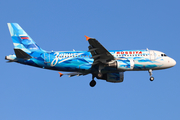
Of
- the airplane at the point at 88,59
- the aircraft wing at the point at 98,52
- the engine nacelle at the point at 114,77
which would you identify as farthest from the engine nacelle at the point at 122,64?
the engine nacelle at the point at 114,77

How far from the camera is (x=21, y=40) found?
59750 mm

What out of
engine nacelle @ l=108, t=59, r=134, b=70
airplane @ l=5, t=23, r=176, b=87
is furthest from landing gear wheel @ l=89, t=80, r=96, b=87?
engine nacelle @ l=108, t=59, r=134, b=70

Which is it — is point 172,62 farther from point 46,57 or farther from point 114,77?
point 46,57

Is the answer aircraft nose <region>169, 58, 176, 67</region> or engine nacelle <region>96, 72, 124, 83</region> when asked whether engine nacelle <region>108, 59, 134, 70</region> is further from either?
aircraft nose <region>169, 58, 176, 67</region>

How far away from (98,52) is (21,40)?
47.9 ft

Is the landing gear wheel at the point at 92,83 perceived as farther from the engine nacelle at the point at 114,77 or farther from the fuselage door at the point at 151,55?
the fuselage door at the point at 151,55

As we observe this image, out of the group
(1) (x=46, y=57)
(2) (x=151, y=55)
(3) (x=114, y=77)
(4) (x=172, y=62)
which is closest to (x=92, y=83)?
(3) (x=114, y=77)

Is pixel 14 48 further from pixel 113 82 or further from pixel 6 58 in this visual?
pixel 113 82

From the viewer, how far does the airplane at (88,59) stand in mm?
56312

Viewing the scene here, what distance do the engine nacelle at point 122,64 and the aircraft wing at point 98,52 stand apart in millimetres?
999

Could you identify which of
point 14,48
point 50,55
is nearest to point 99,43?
point 50,55

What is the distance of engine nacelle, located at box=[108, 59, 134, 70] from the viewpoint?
5612 cm

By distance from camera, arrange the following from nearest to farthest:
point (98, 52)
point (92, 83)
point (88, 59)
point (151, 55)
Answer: point (98, 52) < point (88, 59) < point (151, 55) < point (92, 83)

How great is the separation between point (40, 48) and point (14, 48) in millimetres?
5801
